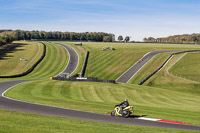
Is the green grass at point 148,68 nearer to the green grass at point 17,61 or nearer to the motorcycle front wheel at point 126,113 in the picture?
the green grass at point 17,61

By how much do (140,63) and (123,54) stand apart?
60.1ft

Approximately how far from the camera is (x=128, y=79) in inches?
3098

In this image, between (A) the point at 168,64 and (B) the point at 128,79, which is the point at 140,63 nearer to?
(A) the point at 168,64

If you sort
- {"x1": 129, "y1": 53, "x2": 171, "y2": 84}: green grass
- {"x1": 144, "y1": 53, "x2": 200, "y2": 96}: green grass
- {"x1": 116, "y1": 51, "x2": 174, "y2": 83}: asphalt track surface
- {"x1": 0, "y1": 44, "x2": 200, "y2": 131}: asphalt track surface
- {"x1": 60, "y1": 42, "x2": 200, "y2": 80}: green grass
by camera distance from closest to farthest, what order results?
{"x1": 0, "y1": 44, "x2": 200, "y2": 131}: asphalt track surface
{"x1": 144, "y1": 53, "x2": 200, "y2": 96}: green grass
{"x1": 129, "y1": 53, "x2": 171, "y2": 84}: green grass
{"x1": 116, "y1": 51, "x2": 174, "y2": 83}: asphalt track surface
{"x1": 60, "y1": 42, "x2": 200, "y2": 80}: green grass

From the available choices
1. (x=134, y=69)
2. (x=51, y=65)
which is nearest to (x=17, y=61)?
(x=51, y=65)

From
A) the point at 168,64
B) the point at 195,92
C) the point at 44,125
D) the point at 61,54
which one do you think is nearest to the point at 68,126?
the point at 44,125

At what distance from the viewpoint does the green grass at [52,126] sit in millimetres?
17344

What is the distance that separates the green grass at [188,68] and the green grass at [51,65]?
41.5 meters

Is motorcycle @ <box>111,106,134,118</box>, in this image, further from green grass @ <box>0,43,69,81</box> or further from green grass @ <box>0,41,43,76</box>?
green grass @ <box>0,41,43,76</box>

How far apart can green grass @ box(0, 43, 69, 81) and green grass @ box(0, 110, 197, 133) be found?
62.7 m

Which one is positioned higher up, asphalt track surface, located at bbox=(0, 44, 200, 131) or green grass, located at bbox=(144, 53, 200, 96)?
asphalt track surface, located at bbox=(0, 44, 200, 131)

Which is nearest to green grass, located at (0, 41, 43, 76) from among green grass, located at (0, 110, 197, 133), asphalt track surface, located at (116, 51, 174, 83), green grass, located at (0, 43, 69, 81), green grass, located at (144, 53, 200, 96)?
green grass, located at (0, 43, 69, 81)

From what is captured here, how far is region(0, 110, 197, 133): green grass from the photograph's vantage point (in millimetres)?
17344

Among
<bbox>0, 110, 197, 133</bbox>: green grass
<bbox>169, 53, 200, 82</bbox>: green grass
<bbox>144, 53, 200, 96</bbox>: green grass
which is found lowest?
<bbox>144, 53, 200, 96</bbox>: green grass
